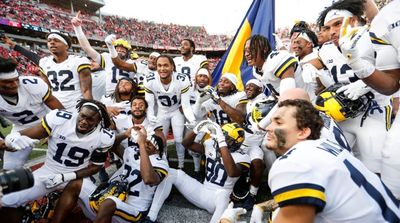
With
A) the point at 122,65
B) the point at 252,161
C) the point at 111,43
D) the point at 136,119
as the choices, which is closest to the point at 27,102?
the point at 136,119

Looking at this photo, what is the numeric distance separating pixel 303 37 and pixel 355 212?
2.73 metres

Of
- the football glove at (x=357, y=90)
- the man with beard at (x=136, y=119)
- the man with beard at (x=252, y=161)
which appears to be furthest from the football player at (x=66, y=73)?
the football glove at (x=357, y=90)

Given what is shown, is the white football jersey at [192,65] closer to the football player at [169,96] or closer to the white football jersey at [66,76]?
the football player at [169,96]

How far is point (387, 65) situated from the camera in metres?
1.85

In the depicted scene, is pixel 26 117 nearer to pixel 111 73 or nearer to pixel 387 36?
pixel 111 73

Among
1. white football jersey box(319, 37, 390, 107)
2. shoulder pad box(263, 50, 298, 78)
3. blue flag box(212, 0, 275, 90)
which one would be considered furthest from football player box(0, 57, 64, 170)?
blue flag box(212, 0, 275, 90)

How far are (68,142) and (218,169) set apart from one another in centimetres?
160

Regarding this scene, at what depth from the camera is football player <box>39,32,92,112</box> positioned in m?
3.83

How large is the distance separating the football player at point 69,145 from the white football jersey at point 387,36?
8.03 ft


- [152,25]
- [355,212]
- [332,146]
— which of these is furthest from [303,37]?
[152,25]

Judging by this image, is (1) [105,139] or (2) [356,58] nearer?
(2) [356,58]

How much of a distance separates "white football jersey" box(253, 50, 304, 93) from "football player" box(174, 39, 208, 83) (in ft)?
8.55

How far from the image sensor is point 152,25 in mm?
40062

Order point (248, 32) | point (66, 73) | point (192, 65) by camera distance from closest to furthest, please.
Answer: point (66, 73) → point (192, 65) → point (248, 32)
